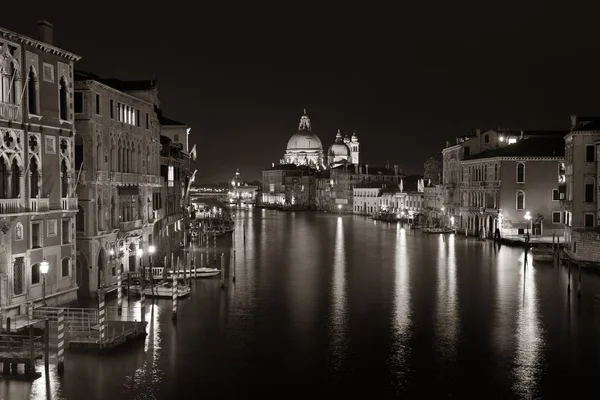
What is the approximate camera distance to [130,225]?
97.6 feet

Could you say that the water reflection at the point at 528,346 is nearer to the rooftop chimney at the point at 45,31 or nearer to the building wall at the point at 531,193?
the rooftop chimney at the point at 45,31

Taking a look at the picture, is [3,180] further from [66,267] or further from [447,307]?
[447,307]

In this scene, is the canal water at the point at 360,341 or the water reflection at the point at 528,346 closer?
the canal water at the point at 360,341

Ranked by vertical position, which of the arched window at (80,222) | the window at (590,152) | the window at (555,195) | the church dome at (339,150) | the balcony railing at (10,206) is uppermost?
the church dome at (339,150)

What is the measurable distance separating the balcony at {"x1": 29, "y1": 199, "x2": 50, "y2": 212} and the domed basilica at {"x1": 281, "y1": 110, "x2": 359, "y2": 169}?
136207 mm

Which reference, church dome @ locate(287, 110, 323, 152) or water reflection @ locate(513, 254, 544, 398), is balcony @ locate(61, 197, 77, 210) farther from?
church dome @ locate(287, 110, 323, 152)

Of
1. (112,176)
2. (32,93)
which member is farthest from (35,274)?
(112,176)

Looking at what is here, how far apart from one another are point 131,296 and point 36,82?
8848 millimetres

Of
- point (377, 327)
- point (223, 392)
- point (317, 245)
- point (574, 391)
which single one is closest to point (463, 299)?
point (377, 327)

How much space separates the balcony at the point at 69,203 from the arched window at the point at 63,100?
2603mm

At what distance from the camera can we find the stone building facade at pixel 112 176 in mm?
25438

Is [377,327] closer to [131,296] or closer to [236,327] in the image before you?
[236,327]

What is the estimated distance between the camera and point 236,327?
2233 centimetres

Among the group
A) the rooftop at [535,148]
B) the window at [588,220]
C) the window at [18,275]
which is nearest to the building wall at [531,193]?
the rooftop at [535,148]
